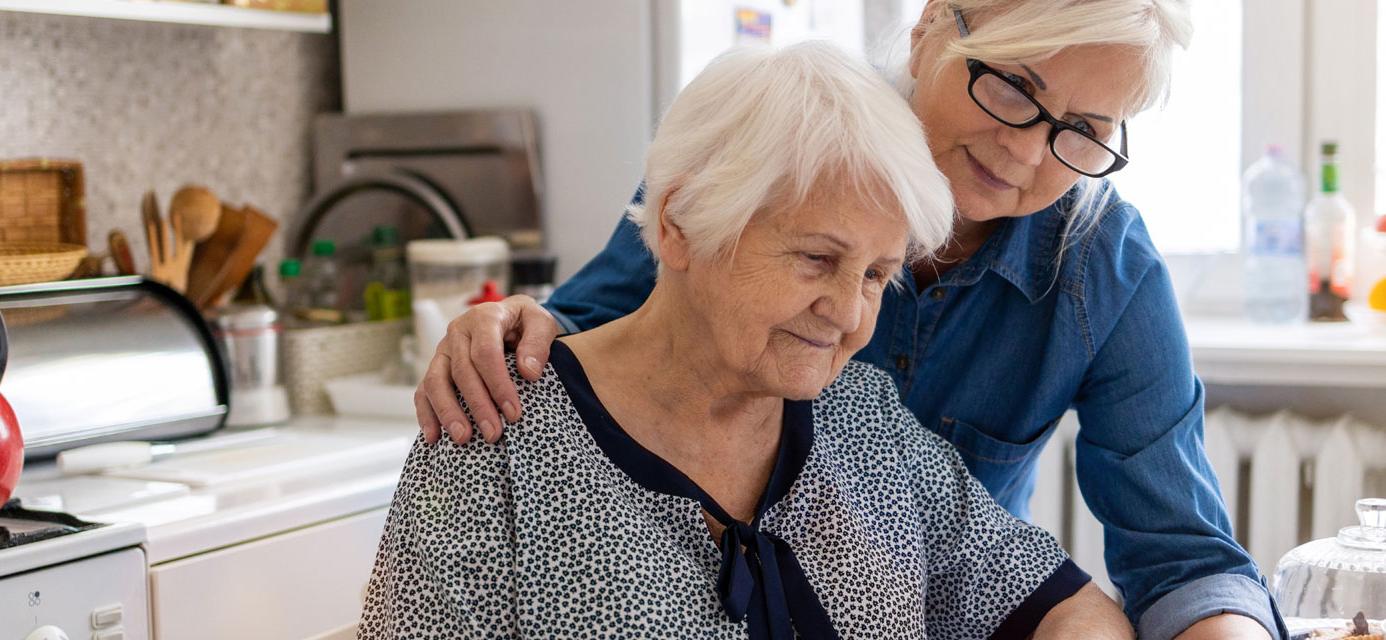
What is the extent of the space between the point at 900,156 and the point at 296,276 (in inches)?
63.4

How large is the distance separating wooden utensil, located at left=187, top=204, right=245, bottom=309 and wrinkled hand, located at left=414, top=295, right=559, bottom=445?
3.83 ft

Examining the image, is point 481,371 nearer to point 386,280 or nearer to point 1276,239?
point 386,280

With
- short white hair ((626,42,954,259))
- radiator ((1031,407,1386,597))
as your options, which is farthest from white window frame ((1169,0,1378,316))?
short white hair ((626,42,954,259))

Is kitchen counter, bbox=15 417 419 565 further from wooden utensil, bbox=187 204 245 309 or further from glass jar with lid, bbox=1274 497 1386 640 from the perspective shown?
glass jar with lid, bbox=1274 497 1386 640

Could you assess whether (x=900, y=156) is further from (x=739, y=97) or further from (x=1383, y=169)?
(x=1383, y=169)

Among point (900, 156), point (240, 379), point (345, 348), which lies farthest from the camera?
point (345, 348)

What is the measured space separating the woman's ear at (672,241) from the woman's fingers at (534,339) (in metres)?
0.15

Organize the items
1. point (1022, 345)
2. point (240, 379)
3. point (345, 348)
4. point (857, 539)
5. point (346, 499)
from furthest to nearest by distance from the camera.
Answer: point (345, 348) → point (240, 379) → point (346, 499) → point (1022, 345) → point (857, 539)

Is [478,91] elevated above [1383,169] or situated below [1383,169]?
above

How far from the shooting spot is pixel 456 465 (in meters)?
1.14

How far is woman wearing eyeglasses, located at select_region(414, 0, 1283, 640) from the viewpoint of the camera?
Result: 1.19 m

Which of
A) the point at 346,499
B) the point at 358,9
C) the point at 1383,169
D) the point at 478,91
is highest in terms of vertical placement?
the point at 358,9

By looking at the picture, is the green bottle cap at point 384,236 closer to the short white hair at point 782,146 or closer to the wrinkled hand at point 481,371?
the wrinkled hand at point 481,371

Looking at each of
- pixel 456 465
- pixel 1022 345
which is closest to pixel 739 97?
pixel 456 465
